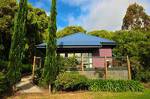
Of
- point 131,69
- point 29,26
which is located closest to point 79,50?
point 131,69

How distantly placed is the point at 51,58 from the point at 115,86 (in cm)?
489

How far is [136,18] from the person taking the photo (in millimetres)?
52875

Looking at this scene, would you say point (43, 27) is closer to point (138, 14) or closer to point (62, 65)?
point (138, 14)

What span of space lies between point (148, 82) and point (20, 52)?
37.2 ft

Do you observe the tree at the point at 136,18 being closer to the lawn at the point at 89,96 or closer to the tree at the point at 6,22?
the tree at the point at 6,22

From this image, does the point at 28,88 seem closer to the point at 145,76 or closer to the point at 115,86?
the point at 115,86

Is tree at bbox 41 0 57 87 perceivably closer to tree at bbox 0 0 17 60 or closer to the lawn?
the lawn

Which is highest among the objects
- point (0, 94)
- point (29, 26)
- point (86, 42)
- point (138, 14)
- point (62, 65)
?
point (138, 14)

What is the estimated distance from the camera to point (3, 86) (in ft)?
71.4

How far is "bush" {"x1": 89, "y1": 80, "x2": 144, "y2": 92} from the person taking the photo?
23.8 meters

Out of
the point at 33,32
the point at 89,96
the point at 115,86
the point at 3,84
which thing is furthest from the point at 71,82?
the point at 33,32

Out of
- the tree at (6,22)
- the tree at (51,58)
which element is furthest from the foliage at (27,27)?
the tree at (51,58)

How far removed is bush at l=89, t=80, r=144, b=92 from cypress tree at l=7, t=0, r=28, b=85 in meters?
5.23

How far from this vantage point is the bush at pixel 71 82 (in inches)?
931
